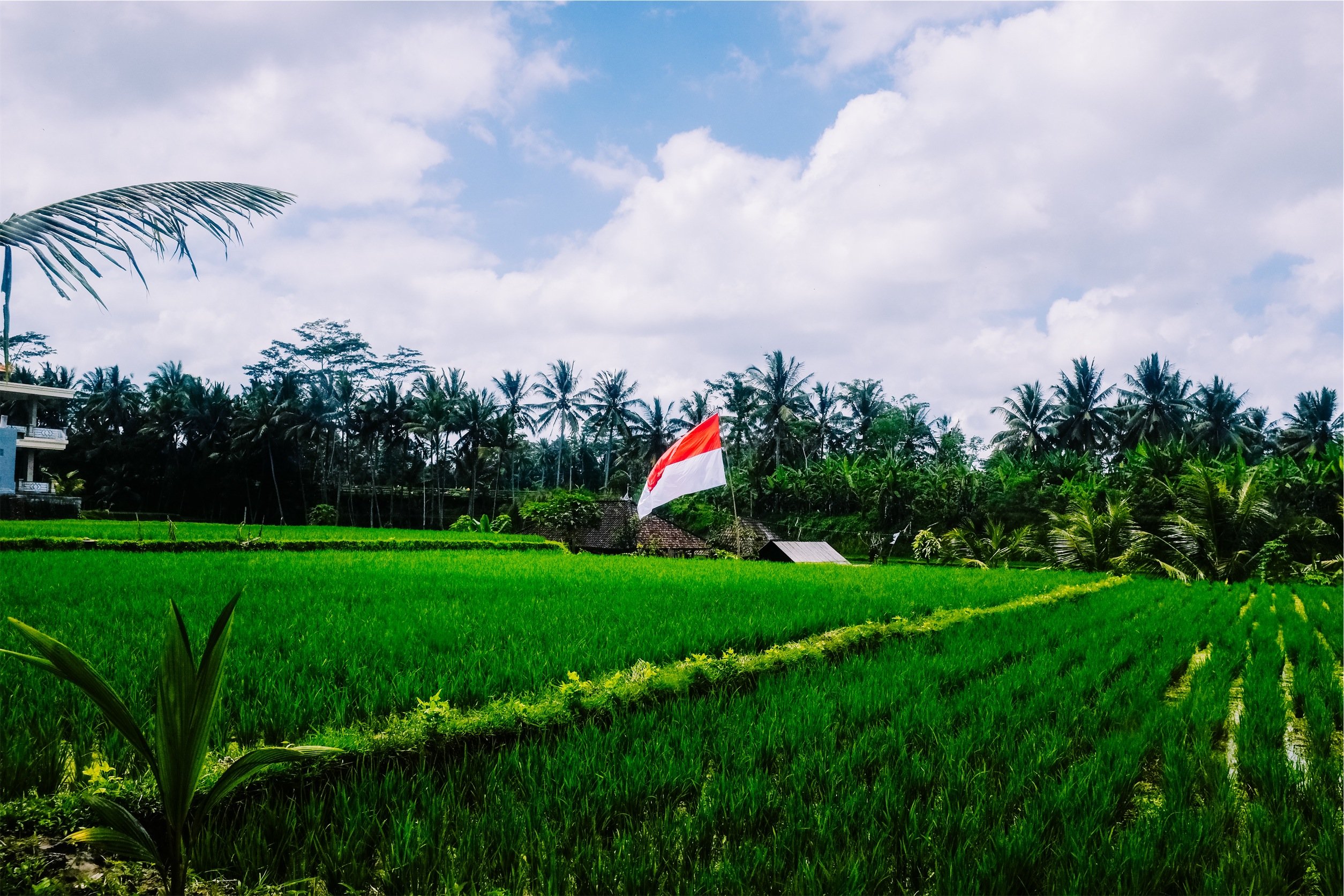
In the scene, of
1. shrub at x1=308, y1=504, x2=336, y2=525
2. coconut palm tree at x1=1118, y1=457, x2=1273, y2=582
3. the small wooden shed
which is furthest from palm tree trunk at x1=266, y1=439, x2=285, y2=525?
coconut palm tree at x1=1118, y1=457, x2=1273, y2=582

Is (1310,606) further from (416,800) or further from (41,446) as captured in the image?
(41,446)

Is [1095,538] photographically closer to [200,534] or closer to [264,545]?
[264,545]

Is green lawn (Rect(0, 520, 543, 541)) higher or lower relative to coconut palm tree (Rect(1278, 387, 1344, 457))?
lower

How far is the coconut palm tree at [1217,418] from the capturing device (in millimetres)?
29438

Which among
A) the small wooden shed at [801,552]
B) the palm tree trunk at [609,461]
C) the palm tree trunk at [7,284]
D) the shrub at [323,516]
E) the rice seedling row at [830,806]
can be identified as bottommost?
the small wooden shed at [801,552]

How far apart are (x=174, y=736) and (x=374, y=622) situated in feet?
12.3

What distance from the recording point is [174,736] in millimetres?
1645

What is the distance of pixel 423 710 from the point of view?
2.90 m

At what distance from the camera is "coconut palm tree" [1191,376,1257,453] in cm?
2944

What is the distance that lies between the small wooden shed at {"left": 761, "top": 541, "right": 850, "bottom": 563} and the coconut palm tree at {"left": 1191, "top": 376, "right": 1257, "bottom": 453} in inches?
751

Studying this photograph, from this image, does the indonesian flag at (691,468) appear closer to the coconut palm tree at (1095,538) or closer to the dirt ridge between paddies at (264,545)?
the dirt ridge between paddies at (264,545)

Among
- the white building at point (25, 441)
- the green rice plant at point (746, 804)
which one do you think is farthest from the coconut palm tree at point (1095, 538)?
the white building at point (25, 441)

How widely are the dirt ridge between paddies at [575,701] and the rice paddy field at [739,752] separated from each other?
0.03m

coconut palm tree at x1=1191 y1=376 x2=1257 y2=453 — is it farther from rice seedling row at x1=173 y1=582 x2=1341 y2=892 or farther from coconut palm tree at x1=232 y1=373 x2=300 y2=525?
coconut palm tree at x1=232 y1=373 x2=300 y2=525
